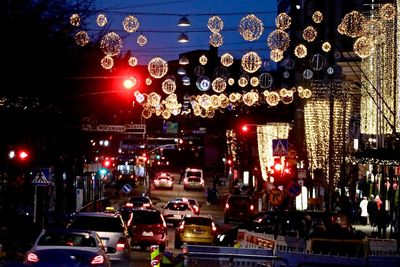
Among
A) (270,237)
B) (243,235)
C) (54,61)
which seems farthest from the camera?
(54,61)

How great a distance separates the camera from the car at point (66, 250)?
19.7m

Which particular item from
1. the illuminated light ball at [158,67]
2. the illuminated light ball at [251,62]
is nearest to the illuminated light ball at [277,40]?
the illuminated light ball at [251,62]

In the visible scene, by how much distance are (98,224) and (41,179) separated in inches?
285

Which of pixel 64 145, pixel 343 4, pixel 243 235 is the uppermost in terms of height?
pixel 343 4

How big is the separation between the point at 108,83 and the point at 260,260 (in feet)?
132

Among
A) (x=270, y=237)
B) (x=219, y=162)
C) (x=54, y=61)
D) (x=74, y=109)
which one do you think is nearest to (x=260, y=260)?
(x=270, y=237)

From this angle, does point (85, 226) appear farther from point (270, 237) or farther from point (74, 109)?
point (74, 109)

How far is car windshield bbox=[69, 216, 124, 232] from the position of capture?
28062 millimetres

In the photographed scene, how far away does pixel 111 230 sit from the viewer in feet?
91.9

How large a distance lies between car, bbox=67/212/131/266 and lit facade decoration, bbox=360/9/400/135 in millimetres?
11747

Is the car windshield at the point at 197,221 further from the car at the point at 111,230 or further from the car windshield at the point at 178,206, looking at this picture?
the car windshield at the point at 178,206

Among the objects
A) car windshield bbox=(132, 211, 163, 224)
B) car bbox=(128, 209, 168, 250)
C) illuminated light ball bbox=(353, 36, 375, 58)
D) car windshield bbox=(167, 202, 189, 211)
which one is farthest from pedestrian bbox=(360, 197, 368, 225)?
car bbox=(128, 209, 168, 250)

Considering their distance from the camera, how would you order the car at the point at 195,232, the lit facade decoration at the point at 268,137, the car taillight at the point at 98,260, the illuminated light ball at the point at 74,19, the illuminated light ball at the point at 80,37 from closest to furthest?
the car taillight at the point at 98,260
the illuminated light ball at the point at 74,19
the illuminated light ball at the point at 80,37
the car at the point at 195,232
the lit facade decoration at the point at 268,137

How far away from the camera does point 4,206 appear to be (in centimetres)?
3956
